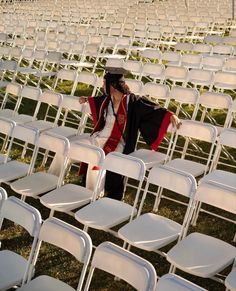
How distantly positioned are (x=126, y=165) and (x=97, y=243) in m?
0.91

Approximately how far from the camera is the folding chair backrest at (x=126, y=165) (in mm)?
4621

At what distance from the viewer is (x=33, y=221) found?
369 centimetres

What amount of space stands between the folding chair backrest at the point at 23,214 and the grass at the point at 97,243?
841mm

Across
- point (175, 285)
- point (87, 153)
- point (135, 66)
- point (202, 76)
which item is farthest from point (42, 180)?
point (135, 66)

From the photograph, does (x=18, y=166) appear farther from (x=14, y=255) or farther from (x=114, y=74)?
(x=14, y=255)

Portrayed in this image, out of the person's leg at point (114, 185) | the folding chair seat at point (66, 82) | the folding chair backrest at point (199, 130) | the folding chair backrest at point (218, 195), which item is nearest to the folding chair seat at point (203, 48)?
the folding chair seat at point (66, 82)

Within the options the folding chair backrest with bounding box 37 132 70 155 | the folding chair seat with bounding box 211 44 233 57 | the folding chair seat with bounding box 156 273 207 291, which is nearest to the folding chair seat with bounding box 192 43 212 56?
the folding chair seat with bounding box 211 44 233 57

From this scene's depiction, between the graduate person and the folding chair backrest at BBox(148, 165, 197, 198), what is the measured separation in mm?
1317

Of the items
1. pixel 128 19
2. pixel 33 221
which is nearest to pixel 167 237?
pixel 33 221

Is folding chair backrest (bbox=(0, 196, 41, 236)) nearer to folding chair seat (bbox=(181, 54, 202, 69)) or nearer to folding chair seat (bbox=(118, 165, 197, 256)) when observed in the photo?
folding chair seat (bbox=(118, 165, 197, 256))

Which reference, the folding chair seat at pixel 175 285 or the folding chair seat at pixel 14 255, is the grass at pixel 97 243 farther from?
the folding chair seat at pixel 175 285

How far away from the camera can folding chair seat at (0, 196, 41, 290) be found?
3.58 meters

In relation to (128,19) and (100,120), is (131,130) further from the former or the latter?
(128,19)

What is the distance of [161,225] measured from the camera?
434 cm
